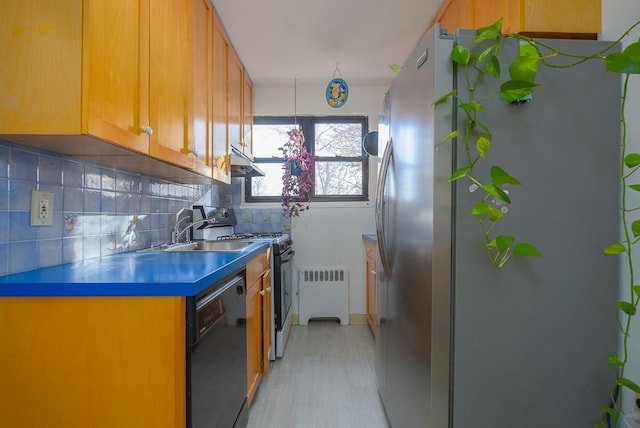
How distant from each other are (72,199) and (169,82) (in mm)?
630

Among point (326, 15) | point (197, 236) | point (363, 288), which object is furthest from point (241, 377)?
point (326, 15)

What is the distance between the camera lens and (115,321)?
876 mm

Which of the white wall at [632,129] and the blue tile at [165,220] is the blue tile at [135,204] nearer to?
the blue tile at [165,220]

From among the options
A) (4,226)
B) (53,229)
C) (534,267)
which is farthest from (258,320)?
(534,267)

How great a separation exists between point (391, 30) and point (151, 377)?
8.06 feet

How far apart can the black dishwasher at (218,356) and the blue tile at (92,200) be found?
68cm

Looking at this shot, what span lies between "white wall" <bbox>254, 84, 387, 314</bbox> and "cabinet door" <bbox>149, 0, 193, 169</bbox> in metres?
1.73

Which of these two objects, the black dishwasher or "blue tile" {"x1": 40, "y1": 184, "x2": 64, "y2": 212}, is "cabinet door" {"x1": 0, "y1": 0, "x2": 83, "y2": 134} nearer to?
"blue tile" {"x1": 40, "y1": 184, "x2": 64, "y2": 212}

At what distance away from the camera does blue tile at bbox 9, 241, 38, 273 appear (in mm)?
1011

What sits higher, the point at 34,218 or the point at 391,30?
the point at 391,30

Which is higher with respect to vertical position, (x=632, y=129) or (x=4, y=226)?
(x=632, y=129)

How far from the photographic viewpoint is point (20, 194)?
1.04 meters

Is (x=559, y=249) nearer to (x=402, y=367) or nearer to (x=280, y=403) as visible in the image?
(x=402, y=367)

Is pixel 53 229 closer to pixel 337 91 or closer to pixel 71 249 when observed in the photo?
pixel 71 249
